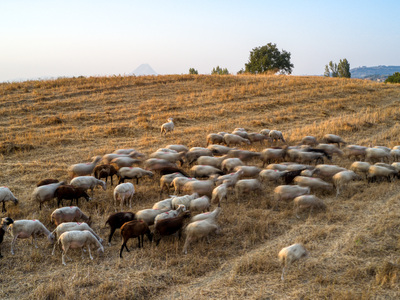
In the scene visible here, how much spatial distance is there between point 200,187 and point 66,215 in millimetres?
3284

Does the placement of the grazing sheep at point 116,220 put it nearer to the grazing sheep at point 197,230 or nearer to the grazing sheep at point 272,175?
the grazing sheep at point 197,230

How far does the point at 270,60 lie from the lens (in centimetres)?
5622

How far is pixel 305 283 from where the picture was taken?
5305mm

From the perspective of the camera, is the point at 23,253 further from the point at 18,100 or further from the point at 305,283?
the point at 18,100

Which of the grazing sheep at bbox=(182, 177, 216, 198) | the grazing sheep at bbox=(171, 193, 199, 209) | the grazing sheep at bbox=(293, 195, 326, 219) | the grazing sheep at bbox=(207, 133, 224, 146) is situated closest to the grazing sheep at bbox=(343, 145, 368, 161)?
the grazing sheep at bbox=(293, 195, 326, 219)

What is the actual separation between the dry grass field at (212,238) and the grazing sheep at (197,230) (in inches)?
6.6

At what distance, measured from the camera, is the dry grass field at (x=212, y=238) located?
523 cm

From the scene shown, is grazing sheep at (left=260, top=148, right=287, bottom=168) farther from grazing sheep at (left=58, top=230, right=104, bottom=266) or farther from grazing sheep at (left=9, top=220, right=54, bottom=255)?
grazing sheep at (left=9, top=220, right=54, bottom=255)

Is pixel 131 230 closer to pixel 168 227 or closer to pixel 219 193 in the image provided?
pixel 168 227

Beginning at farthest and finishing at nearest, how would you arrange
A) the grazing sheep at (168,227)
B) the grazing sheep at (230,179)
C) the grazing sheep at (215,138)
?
the grazing sheep at (215,138) → the grazing sheep at (230,179) → the grazing sheep at (168,227)

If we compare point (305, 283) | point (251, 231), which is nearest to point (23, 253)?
point (251, 231)

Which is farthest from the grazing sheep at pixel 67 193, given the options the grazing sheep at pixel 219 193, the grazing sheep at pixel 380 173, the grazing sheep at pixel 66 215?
the grazing sheep at pixel 380 173

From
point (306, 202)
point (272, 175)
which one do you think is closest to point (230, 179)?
point (272, 175)

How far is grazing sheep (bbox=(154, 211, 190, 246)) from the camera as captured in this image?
662cm
